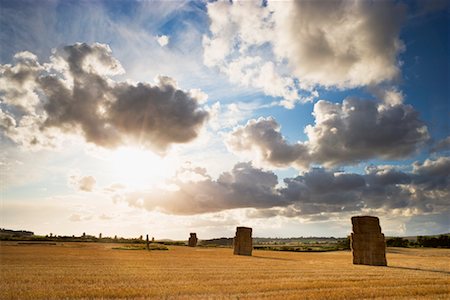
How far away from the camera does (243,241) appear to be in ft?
123

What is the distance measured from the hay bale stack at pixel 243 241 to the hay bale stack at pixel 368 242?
1366cm

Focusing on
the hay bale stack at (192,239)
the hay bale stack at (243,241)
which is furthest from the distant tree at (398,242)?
the hay bale stack at (243,241)

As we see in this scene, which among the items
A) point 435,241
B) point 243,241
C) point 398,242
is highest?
point 435,241

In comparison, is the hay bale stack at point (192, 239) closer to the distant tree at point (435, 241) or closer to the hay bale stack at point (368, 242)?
the distant tree at point (435, 241)

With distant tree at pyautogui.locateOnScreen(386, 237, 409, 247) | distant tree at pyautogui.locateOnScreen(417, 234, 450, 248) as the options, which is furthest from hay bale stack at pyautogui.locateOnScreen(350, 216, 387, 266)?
distant tree at pyautogui.locateOnScreen(386, 237, 409, 247)

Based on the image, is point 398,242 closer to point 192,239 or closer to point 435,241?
point 435,241

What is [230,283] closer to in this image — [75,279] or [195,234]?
[75,279]

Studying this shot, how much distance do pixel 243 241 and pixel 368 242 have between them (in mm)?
15039

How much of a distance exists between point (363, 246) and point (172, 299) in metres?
20.0

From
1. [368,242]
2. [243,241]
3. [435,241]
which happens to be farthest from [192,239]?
[368,242]

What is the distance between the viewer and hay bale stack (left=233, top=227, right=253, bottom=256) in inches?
1453

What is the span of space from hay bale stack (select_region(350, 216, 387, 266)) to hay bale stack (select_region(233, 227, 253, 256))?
13656mm

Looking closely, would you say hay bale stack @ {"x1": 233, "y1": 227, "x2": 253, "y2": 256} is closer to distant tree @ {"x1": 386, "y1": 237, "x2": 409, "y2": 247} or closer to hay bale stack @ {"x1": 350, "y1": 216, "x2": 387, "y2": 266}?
hay bale stack @ {"x1": 350, "y1": 216, "x2": 387, "y2": 266}

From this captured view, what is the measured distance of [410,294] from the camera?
385 inches
